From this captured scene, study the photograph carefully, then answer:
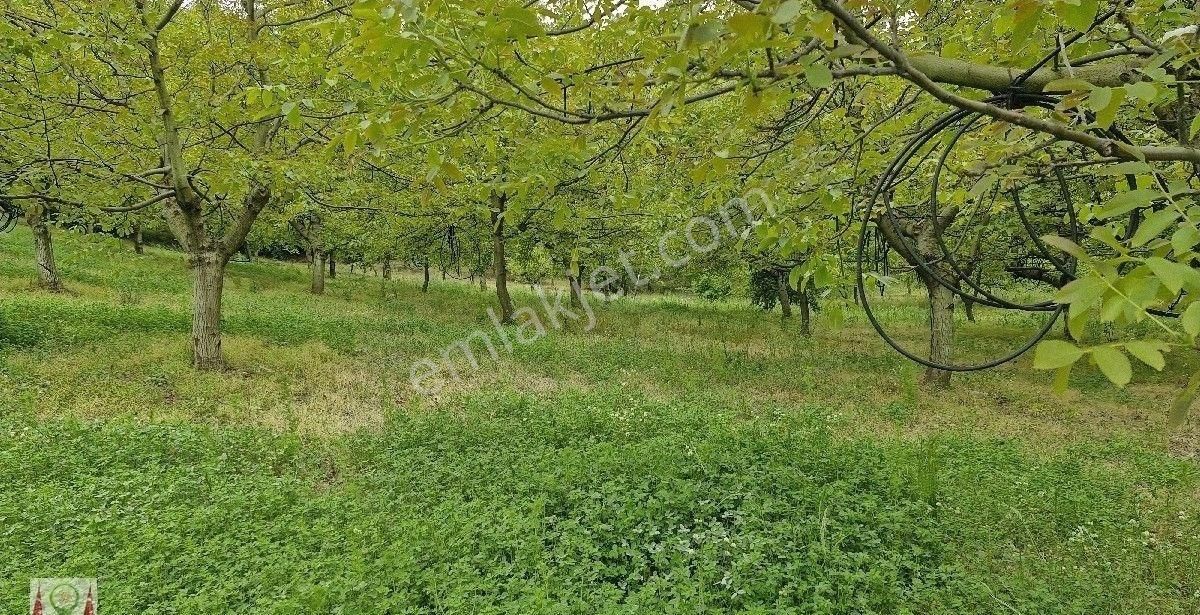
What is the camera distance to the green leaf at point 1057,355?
110 cm

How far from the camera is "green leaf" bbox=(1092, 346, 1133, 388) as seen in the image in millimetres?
1080

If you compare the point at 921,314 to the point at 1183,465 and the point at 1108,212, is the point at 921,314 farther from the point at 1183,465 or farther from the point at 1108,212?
the point at 1108,212

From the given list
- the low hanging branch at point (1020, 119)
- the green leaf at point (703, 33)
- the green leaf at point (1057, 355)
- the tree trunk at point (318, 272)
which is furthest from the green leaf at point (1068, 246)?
the tree trunk at point (318, 272)

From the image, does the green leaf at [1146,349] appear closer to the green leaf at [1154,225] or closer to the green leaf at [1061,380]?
the green leaf at [1061,380]

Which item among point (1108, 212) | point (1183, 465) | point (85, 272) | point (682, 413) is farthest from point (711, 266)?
point (85, 272)

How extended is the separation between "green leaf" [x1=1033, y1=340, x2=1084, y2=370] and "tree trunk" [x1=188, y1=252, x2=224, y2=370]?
459 inches

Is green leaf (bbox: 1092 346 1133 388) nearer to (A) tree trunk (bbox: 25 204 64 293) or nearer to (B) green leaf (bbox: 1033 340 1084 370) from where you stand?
(B) green leaf (bbox: 1033 340 1084 370)

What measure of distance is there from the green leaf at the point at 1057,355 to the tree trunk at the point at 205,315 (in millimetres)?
11649

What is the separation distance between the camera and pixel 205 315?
1027 cm

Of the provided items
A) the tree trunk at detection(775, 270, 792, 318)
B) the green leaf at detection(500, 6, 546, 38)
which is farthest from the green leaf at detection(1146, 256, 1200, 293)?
the tree trunk at detection(775, 270, 792, 318)

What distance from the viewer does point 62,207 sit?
886 cm

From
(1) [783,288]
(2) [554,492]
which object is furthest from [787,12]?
(1) [783,288]

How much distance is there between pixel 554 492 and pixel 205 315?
791 cm

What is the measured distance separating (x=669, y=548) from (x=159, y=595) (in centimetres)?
341
